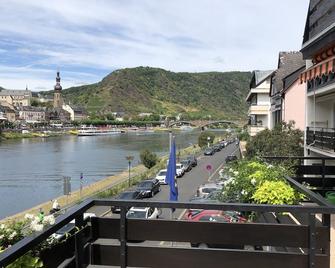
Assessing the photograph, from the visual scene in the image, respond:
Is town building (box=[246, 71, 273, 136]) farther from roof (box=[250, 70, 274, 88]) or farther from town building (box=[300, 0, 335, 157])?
town building (box=[300, 0, 335, 157])

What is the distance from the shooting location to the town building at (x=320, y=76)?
509 inches

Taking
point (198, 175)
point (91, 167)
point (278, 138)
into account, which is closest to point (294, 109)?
point (278, 138)

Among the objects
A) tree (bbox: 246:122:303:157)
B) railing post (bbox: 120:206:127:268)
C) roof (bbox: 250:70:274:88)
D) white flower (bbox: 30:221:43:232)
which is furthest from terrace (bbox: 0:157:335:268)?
roof (bbox: 250:70:274:88)

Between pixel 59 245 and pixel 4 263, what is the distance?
802 mm

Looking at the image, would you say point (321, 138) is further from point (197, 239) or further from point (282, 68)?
point (282, 68)

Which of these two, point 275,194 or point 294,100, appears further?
point 294,100

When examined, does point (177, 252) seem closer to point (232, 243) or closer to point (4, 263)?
point (232, 243)

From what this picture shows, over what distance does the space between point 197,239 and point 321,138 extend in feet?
53.0

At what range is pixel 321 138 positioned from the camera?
1848 centimetres

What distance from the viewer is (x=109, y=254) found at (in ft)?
12.3

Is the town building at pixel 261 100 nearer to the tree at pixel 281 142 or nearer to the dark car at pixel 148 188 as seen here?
the dark car at pixel 148 188

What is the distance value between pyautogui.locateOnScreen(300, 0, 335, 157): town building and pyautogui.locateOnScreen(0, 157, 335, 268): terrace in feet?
26.4

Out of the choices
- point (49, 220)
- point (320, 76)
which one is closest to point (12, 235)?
point (49, 220)

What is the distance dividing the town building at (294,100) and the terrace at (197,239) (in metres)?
27.9
